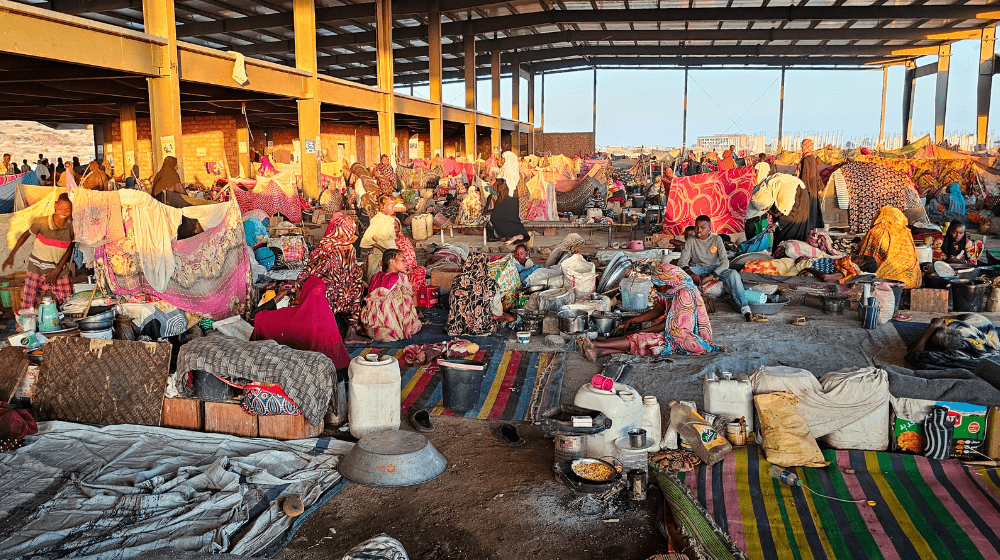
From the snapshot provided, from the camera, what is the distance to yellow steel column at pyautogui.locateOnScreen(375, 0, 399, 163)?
1906cm

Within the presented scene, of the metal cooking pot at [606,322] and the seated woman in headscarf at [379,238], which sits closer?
the metal cooking pot at [606,322]

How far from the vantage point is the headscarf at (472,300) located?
23.2ft

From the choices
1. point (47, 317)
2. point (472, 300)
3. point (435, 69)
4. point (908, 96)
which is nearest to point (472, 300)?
point (472, 300)

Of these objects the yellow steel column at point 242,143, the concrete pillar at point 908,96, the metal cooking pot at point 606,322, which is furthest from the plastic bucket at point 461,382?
the concrete pillar at point 908,96

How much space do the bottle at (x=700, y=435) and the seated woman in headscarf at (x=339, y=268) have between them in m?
3.83

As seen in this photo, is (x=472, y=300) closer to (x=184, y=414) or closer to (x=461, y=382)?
(x=461, y=382)

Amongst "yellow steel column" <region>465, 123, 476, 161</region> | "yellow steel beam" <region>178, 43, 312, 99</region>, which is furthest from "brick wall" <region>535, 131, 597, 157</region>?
"yellow steel beam" <region>178, 43, 312, 99</region>

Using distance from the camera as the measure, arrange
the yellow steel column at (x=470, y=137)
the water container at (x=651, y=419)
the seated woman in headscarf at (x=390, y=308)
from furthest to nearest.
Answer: the yellow steel column at (x=470, y=137) → the seated woman in headscarf at (x=390, y=308) → the water container at (x=651, y=419)

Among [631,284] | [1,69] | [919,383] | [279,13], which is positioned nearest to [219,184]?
[1,69]

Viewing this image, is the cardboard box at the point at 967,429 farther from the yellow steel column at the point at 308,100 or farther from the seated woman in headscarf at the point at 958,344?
the yellow steel column at the point at 308,100

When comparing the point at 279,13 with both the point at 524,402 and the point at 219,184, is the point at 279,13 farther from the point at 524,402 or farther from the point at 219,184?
the point at 524,402

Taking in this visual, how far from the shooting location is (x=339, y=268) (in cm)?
737

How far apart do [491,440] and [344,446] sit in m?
0.93

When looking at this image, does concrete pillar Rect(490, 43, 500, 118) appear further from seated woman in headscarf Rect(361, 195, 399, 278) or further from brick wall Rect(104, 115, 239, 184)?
seated woman in headscarf Rect(361, 195, 399, 278)
